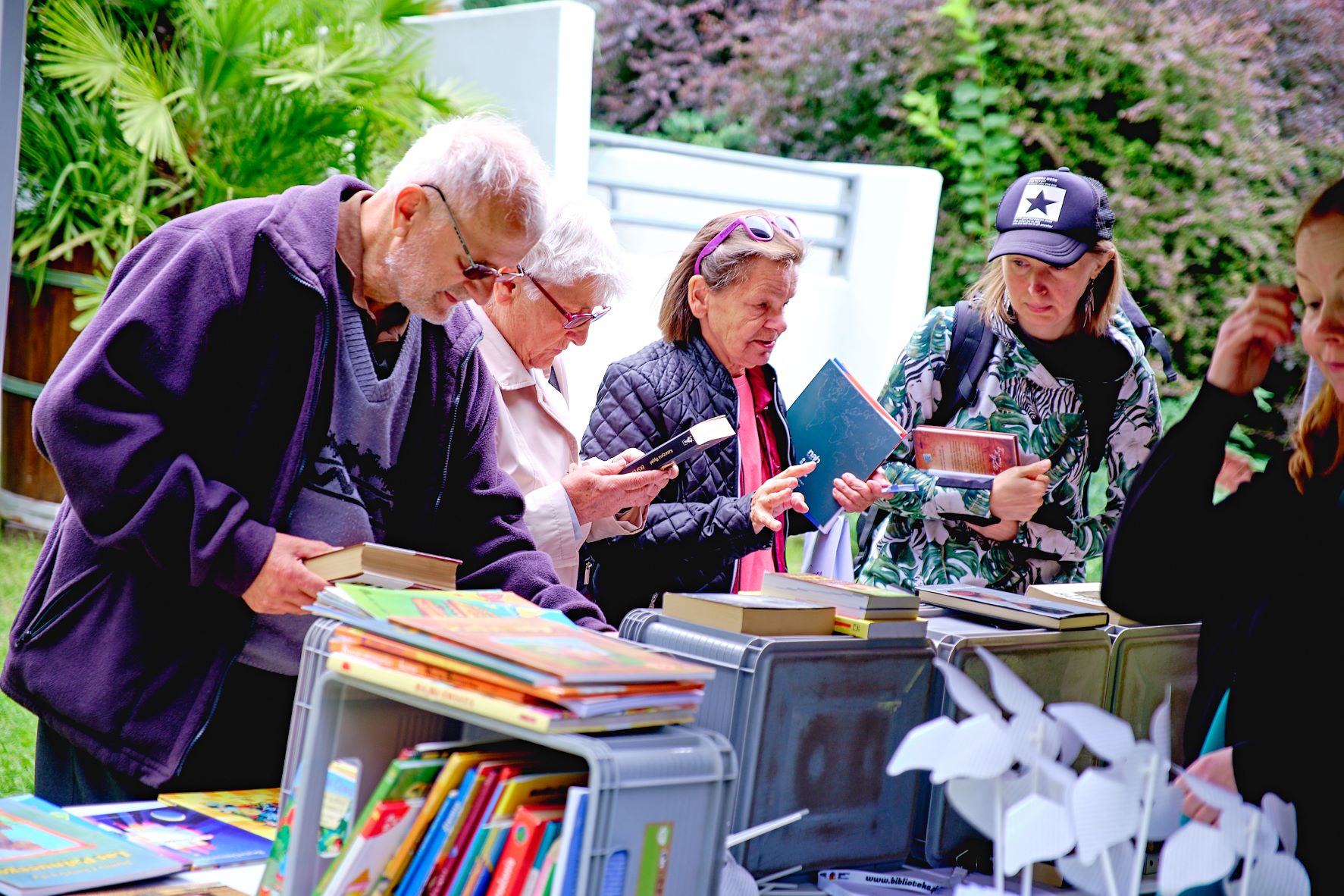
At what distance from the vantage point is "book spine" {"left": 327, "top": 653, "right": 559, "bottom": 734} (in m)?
1.38

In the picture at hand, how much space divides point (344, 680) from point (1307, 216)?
4.31ft

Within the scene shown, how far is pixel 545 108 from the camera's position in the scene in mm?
7090

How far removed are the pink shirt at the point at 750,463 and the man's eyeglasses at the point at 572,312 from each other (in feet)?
1.40

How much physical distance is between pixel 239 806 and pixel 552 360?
1.24 metres

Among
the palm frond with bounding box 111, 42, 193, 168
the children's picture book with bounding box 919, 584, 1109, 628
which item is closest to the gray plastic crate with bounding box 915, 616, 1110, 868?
the children's picture book with bounding box 919, 584, 1109, 628

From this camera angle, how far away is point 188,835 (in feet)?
6.17

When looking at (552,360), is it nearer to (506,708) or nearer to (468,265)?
(468,265)

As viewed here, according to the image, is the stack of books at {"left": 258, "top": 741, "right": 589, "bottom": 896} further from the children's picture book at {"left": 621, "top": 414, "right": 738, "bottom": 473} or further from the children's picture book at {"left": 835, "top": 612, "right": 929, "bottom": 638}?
the children's picture book at {"left": 621, "top": 414, "right": 738, "bottom": 473}

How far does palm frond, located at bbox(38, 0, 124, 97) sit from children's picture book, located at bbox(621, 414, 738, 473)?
14.1 ft

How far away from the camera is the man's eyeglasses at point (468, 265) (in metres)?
2.18

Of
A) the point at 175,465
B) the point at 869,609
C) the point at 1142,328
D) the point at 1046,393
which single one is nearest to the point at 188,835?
the point at 175,465

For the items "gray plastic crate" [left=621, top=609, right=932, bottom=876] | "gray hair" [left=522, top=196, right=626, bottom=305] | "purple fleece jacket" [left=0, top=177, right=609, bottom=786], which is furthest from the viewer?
"gray hair" [left=522, top=196, right=626, bottom=305]

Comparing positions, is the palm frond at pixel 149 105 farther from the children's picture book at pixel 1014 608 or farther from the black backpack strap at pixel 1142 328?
the children's picture book at pixel 1014 608

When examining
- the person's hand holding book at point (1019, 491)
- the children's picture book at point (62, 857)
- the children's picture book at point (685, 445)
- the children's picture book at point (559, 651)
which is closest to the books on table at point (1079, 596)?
the person's hand holding book at point (1019, 491)
